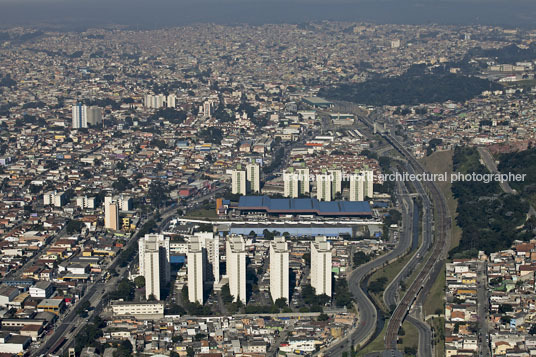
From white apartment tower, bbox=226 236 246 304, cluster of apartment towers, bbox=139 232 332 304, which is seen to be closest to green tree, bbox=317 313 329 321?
cluster of apartment towers, bbox=139 232 332 304

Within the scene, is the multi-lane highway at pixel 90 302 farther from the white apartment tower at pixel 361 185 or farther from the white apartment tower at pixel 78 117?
the white apartment tower at pixel 78 117

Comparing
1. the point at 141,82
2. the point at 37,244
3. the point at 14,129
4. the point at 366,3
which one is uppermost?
the point at 366,3

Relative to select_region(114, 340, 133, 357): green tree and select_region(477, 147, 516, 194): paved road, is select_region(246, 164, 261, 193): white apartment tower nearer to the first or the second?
select_region(477, 147, 516, 194): paved road

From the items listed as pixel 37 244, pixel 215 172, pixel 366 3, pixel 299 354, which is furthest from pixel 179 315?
pixel 366 3

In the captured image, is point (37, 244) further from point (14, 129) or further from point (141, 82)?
point (141, 82)

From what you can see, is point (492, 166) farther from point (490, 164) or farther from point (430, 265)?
point (430, 265)

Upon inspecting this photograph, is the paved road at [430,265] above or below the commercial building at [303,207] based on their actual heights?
below

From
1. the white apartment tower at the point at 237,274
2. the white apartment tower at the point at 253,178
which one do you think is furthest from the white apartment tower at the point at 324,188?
the white apartment tower at the point at 237,274

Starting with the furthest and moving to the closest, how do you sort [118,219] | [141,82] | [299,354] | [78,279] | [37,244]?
[141,82] → [118,219] → [37,244] → [78,279] → [299,354]
